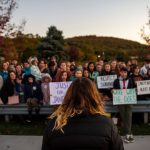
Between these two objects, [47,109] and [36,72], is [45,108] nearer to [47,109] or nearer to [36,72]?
[47,109]

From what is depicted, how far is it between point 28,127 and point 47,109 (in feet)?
2.32

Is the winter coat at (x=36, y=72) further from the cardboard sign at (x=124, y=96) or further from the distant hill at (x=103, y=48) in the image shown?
the distant hill at (x=103, y=48)

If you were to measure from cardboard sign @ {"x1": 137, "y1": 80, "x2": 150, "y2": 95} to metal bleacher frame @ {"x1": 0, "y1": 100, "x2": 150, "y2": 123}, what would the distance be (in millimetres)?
356

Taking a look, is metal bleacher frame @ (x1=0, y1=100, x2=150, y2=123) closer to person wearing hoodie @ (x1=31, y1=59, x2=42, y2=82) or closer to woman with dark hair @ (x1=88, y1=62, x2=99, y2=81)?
person wearing hoodie @ (x1=31, y1=59, x2=42, y2=82)

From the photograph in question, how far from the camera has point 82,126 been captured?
295cm

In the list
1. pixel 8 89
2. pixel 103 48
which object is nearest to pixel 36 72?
pixel 8 89

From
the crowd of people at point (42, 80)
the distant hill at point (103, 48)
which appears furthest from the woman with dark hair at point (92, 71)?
the distant hill at point (103, 48)

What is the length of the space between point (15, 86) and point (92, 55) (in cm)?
4724

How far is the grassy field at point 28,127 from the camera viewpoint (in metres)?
10.1

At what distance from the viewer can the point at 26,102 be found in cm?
1131

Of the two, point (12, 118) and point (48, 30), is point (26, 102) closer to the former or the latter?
point (12, 118)

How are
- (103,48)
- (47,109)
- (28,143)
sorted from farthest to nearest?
(103,48) → (47,109) → (28,143)

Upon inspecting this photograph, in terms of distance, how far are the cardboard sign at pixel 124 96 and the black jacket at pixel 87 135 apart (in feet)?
22.9

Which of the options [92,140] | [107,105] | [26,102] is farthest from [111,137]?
[26,102]
